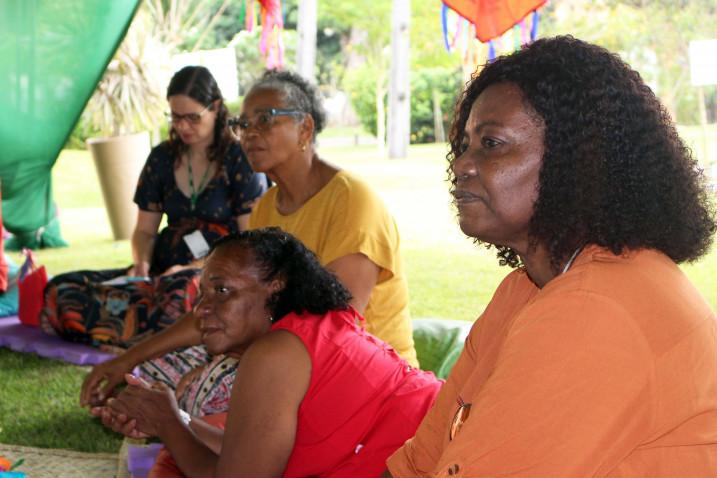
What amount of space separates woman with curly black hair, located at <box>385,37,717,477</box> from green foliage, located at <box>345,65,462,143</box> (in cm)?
1463

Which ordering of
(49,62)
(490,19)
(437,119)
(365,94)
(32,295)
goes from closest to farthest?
(490,19)
(32,295)
(49,62)
(437,119)
(365,94)

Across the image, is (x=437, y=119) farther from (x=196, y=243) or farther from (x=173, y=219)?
(x=196, y=243)

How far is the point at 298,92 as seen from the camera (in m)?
2.98

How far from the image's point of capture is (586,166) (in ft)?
3.94

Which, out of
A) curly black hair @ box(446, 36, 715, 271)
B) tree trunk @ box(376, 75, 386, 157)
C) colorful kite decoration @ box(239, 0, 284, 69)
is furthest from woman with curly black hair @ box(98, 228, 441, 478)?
tree trunk @ box(376, 75, 386, 157)

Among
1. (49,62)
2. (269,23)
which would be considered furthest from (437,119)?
(49,62)

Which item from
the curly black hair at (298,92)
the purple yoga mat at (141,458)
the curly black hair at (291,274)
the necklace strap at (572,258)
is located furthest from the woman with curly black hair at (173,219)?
the necklace strap at (572,258)

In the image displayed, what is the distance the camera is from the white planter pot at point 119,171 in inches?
302

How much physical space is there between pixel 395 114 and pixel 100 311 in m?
8.75

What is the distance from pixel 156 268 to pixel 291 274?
230 cm

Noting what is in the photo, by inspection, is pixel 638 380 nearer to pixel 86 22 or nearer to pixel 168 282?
pixel 168 282

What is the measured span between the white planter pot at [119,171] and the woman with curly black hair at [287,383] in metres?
5.74

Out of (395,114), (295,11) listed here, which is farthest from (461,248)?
(295,11)

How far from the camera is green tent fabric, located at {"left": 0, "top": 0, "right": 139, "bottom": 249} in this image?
449 centimetres
